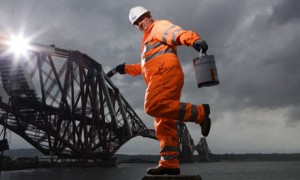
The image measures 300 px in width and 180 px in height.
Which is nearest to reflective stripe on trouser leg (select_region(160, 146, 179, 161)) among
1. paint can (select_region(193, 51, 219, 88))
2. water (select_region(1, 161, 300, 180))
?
paint can (select_region(193, 51, 219, 88))

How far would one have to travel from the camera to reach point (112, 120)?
42344mm

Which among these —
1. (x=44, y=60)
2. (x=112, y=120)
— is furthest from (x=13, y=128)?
(x=112, y=120)

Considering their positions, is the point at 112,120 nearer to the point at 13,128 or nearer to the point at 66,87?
the point at 66,87

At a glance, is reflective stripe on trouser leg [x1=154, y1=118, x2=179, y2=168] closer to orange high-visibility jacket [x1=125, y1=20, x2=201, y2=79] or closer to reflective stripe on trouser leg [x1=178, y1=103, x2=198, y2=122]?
reflective stripe on trouser leg [x1=178, y1=103, x2=198, y2=122]

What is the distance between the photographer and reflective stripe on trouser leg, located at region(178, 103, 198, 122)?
373 centimetres

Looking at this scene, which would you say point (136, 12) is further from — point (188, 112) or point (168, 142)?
point (168, 142)

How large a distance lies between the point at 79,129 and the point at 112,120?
612cm

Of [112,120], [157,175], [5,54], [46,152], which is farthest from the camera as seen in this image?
[112,120]

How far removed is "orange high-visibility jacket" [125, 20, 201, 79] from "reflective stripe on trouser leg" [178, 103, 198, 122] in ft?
2.27

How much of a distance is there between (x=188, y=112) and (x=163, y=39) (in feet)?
3.02

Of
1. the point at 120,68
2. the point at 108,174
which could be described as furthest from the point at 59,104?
the point at 120,68

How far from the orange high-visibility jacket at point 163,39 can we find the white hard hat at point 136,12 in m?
0.24

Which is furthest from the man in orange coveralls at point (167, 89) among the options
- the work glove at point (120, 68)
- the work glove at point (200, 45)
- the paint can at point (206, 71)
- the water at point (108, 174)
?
the water at point (108, 174)

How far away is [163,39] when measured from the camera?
12.8ft
